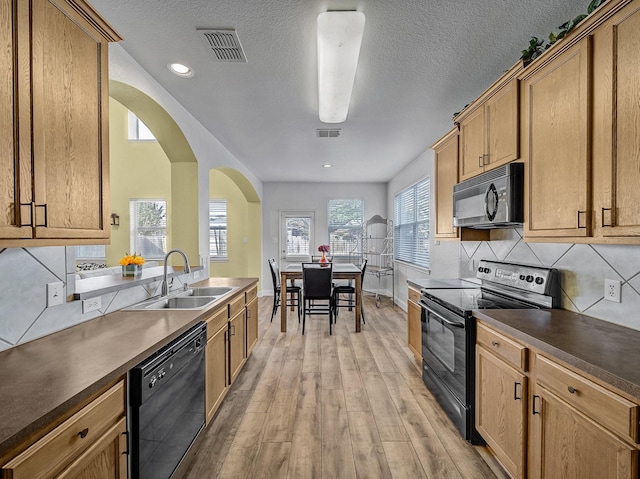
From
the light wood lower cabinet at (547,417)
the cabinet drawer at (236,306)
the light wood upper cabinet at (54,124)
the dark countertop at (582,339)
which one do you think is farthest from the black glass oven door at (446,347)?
the light wood upper cabinet at (54,124)

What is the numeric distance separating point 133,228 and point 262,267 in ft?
9.11

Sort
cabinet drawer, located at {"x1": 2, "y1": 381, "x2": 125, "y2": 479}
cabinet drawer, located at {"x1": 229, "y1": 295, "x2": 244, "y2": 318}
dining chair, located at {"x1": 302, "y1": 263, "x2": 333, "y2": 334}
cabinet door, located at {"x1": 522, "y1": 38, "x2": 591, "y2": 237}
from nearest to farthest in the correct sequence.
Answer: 1. cabinet drawer, located at {"x1": 2, "y1": 381, "x2": 125, "y2": 479}
2. cabinet door, located at {"x1": 522, "y1": 38, "x2": 591, "y2": 237}
3. cabinet drawer, located at {"x1": 229, "y1": 295, "x2": 244, "y2": 318}
4. dining chair, located at {"x1": 302, "y1": 263, "x2": 333, "y2": 334}

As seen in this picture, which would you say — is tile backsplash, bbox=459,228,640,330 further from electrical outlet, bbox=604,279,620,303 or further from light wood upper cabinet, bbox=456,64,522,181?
light wood upper cabinet, bbox=456,64,522,181

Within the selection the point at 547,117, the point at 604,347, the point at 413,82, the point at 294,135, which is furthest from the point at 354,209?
the point at 604,347

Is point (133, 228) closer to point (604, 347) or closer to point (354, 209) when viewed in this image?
point (354, 209)

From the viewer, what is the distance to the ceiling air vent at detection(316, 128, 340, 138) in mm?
3639

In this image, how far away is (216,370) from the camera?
2234 millimetres

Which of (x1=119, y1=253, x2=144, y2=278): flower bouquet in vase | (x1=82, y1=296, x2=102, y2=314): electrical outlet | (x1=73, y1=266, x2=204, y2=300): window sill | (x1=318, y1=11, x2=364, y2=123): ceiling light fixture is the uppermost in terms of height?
(x1=318, y1=11, x2=364, y2=123): ceiling light fixture

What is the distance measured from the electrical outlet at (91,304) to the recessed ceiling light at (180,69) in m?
1.64

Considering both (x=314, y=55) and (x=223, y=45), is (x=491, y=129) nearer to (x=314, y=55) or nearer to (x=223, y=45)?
(x=314, y=55)

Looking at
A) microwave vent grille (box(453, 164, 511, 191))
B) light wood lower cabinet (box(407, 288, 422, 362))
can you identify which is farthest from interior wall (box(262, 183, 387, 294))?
microwave vent grille (box(453, 164, 511, 191))

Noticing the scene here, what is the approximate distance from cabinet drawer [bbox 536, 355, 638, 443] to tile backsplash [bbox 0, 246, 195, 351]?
2.27 m

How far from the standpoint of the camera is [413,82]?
248 cm

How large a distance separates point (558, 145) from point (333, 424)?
2.21 m
